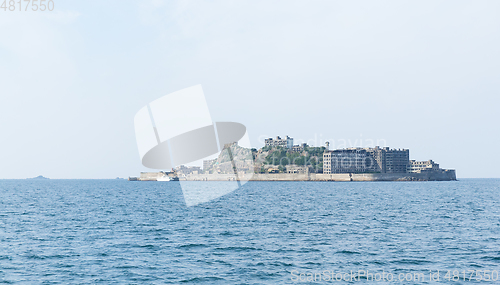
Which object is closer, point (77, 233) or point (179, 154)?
point (77, 233)

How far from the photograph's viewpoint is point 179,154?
50906 millimetres

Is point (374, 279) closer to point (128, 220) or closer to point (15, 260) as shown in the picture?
point (15, 260)

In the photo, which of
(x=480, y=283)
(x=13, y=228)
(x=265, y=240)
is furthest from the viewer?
(x=13, y=228)

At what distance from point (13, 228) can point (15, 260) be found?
18117mm

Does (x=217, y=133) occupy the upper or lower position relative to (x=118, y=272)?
upper

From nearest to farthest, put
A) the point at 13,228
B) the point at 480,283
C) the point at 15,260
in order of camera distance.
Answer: the point at 480,283, the point at 15,260, the point at 13,228

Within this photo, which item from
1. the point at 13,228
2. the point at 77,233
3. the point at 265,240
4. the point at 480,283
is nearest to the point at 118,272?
the point at 265,240

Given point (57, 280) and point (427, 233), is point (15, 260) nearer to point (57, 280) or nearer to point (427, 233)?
point (57, 280)

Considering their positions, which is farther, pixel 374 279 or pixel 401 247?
pixel 401 247

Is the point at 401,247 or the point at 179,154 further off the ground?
the point at 179,154

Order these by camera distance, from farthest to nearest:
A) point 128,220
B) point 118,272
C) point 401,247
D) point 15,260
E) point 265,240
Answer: point 128,220, point 265,240, point 401,247, point 15,260, point 118,272

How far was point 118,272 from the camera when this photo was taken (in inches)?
943

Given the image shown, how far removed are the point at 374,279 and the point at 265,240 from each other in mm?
13027

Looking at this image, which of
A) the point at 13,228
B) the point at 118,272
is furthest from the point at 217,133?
the point at 118,272
